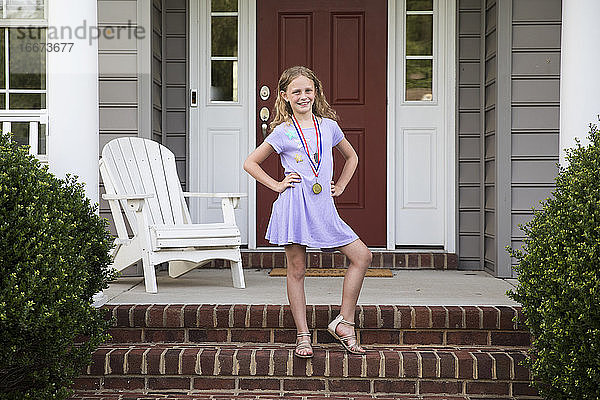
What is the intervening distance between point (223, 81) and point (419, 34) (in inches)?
57.3

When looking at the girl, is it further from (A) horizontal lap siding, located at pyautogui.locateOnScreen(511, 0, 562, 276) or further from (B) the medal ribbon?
(A) horizontal lap siding, located at pyautogui.locateOnScreen(511, 0, 562, 276)

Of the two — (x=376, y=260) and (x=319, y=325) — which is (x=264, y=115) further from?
(x=319, y=325)

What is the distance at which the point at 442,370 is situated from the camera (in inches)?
126

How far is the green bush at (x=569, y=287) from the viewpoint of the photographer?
2.62 meters

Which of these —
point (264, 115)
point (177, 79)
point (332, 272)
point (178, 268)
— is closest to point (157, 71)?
point (177, 79)

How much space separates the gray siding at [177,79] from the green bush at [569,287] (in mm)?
3015

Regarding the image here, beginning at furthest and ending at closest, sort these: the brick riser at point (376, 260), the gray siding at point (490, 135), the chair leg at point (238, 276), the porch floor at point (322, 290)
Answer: the brick riser at point (376, 260) → the gray siding at point (490, 135) → the chair leg at point (238, 276) → the porch floor at point (322, 290)

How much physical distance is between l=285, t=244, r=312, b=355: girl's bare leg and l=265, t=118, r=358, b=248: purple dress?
73mm

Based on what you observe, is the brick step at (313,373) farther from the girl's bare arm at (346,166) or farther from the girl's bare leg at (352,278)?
the girl's bare arm at (346,166)

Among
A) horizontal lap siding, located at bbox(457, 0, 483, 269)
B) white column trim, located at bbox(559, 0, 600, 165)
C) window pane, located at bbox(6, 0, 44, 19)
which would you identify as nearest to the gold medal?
white column trim, located at bbox(559, 0, 600, 165)

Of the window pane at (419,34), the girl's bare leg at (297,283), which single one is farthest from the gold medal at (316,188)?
the window pane at (419,34)

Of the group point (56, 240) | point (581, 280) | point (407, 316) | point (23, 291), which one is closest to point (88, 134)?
point (56, 240)

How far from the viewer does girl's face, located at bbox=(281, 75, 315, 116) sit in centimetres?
315

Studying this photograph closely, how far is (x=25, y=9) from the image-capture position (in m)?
4.72
